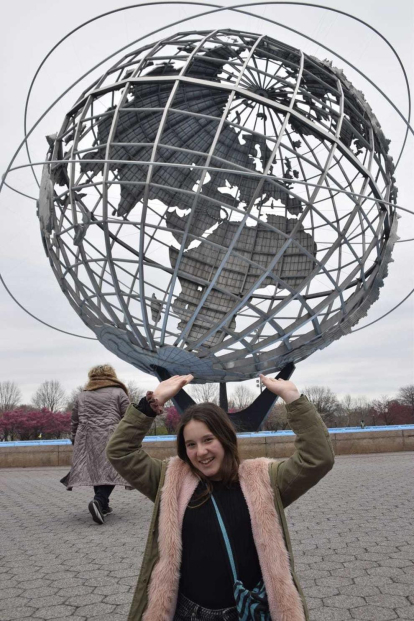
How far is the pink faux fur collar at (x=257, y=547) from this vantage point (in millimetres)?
1764

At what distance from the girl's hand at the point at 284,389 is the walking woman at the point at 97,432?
14.4ft

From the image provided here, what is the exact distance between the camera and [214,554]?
181 centimetres

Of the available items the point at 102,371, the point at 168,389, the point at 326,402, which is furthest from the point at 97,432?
the point at 326,402

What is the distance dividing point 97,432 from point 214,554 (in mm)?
4778

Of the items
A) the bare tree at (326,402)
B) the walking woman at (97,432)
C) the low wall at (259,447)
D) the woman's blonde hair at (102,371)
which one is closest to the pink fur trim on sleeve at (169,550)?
the walking woman at (97,432)

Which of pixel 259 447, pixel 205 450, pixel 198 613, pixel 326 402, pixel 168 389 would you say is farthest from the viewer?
pixel 326 402

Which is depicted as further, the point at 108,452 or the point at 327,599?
the point at 327,599

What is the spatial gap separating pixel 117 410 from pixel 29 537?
1667 mm

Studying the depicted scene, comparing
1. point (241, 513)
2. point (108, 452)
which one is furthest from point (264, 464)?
point (108, 452)

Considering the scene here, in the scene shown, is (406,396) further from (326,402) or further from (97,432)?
(97,432)

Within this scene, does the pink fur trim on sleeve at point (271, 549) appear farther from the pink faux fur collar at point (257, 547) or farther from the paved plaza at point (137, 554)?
the paved plaza at point (137, 554)

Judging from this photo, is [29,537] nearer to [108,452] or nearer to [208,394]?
[108,452]

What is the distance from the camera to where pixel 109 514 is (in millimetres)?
6883

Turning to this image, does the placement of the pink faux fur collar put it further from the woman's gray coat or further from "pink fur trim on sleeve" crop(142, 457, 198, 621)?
the woman's gray coat
